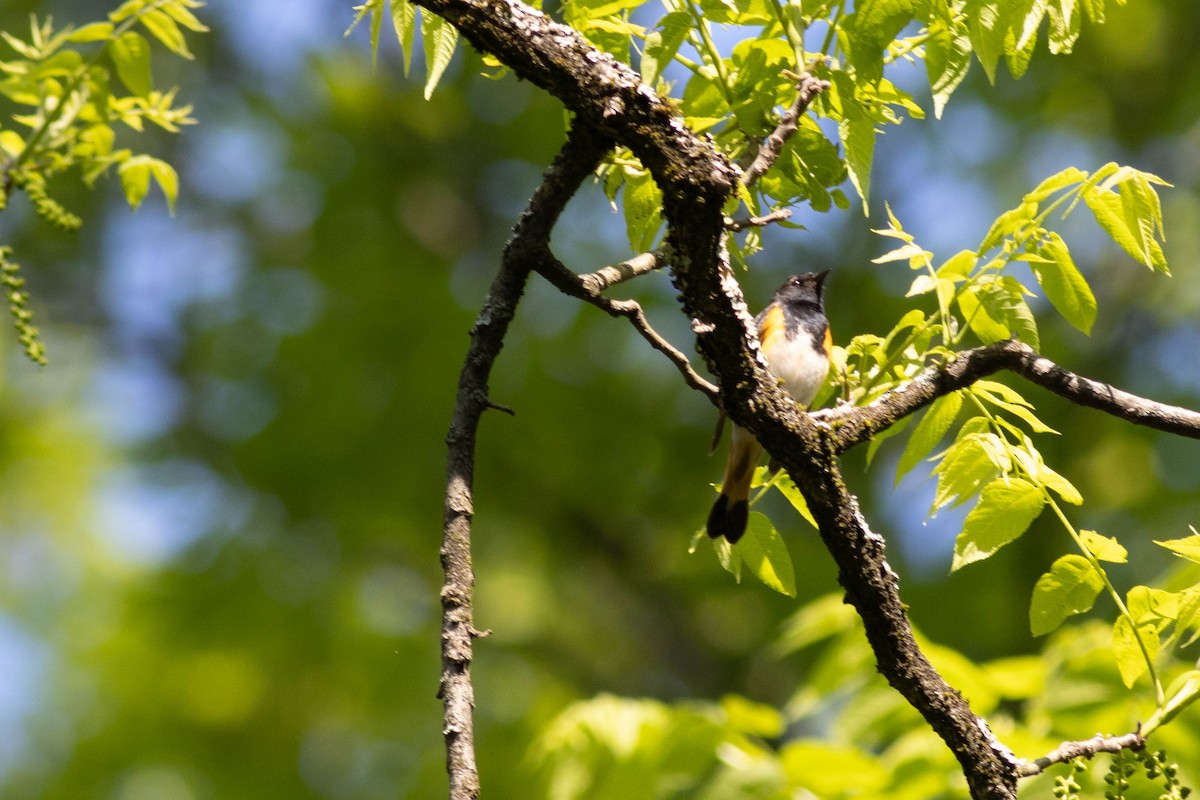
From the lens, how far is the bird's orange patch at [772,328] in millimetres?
4941

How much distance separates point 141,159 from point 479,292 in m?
7.67

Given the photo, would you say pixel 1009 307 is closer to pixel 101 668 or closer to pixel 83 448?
pixel 101 668

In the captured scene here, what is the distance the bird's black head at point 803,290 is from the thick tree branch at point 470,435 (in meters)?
2.95

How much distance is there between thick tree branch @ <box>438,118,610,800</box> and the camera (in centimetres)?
217

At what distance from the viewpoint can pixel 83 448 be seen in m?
14.3

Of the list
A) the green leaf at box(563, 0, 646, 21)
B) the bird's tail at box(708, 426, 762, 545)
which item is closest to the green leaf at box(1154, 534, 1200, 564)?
the green leaf at box(563, 0, 646, 21)

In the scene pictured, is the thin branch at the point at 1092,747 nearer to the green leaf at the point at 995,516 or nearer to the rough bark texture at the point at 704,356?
the rough bark texture at the point at 704,356

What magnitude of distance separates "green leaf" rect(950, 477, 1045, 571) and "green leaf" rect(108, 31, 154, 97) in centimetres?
273

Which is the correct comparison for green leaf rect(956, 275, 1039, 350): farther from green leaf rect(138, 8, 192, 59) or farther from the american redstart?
green leaf rect(138, 8, 192, 59)

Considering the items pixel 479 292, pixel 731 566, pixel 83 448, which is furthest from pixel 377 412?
pixel 731 566

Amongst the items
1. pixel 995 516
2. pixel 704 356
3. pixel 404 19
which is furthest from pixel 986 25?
pixel 404 19

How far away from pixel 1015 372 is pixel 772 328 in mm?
2594

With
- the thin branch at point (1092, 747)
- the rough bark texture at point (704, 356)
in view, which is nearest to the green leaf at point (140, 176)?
the rough bark texture at point (704, 356)

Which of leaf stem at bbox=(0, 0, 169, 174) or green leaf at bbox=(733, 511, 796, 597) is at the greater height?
leaf stem at bbox=(0, 0, 169, 174)
